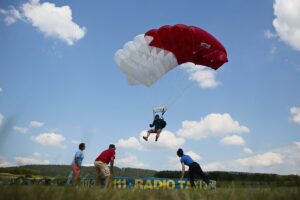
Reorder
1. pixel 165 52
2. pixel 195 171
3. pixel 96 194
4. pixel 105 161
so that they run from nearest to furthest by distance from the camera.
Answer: pixel 96 194 < pixel 105 161 < pixel 195 171 < pixel 165 52

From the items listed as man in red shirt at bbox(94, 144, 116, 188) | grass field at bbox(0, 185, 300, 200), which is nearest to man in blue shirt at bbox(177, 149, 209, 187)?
man in red shirt at bbox(94, 144, 116, 188)

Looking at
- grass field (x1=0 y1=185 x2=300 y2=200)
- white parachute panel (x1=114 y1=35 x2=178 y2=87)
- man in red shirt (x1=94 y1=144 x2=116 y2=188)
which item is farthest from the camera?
white parachute panel (x1=114 y1=35 x2=178 y2=87)

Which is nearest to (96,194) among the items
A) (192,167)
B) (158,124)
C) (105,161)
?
(105,161)

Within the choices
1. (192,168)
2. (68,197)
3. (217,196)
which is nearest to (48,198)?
(68,197)

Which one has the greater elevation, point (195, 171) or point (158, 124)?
point (158, 124)

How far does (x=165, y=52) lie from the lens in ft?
49.8

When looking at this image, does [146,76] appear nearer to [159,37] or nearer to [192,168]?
[159,37]

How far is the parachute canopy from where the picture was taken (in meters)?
14.2

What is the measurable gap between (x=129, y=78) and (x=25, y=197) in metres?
12.7

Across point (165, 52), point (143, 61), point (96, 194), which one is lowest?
point (96, 194)

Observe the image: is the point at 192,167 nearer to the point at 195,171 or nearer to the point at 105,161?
the point at 195,171

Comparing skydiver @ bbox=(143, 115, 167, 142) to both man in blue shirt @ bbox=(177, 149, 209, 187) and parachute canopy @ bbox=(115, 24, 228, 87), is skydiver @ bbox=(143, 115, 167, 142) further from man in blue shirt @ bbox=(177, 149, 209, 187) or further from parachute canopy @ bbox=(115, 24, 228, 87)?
man in blue shirt @ bbox=(177, 149, 209, 187)

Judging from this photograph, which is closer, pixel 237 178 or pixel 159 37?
pixel 237 178

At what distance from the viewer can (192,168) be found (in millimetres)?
11734
